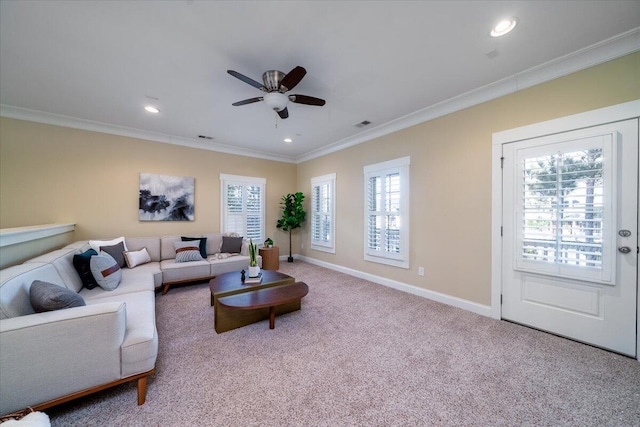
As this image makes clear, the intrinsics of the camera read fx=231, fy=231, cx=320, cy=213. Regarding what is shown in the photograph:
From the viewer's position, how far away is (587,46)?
220 cm

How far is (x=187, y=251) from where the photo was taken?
412 centimetres

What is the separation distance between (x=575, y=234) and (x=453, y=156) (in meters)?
1.56

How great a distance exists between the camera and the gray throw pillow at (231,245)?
4.75 meters

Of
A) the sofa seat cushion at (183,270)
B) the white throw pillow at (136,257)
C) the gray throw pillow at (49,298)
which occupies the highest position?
the gray throw pillow at (49,298)

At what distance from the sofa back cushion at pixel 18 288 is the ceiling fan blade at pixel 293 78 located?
263 centimetres

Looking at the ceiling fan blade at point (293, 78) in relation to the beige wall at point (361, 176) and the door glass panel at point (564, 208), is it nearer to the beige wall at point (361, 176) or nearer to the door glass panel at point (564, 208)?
the beige wall at point (361, 176)

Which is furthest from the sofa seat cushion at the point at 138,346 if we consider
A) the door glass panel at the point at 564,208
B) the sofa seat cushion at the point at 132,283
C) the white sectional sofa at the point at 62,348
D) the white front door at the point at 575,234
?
the door glass panel at the point at 564,208

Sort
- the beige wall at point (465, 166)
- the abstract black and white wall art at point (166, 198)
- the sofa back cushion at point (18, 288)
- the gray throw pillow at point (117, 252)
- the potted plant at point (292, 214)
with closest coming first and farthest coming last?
1. the sofa back cushion at point (18, 288)
2. the beige wall at point (465, 166)
3. the gray throw pillow at point (117, 252)
4. the abstract black and white wall art at point (166, 198)
5. the potted plant at point (292, 214)

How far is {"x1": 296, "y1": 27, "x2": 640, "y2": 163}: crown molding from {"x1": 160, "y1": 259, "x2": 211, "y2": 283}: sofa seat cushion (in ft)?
13.3

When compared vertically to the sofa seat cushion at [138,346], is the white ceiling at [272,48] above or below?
above

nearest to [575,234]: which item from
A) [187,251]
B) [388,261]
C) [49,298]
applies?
[388,261]

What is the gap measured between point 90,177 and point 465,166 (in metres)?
6.15

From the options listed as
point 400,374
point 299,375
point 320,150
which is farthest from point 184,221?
point 400,374

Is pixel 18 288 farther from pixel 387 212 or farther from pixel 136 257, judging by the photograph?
pixel 387 212
